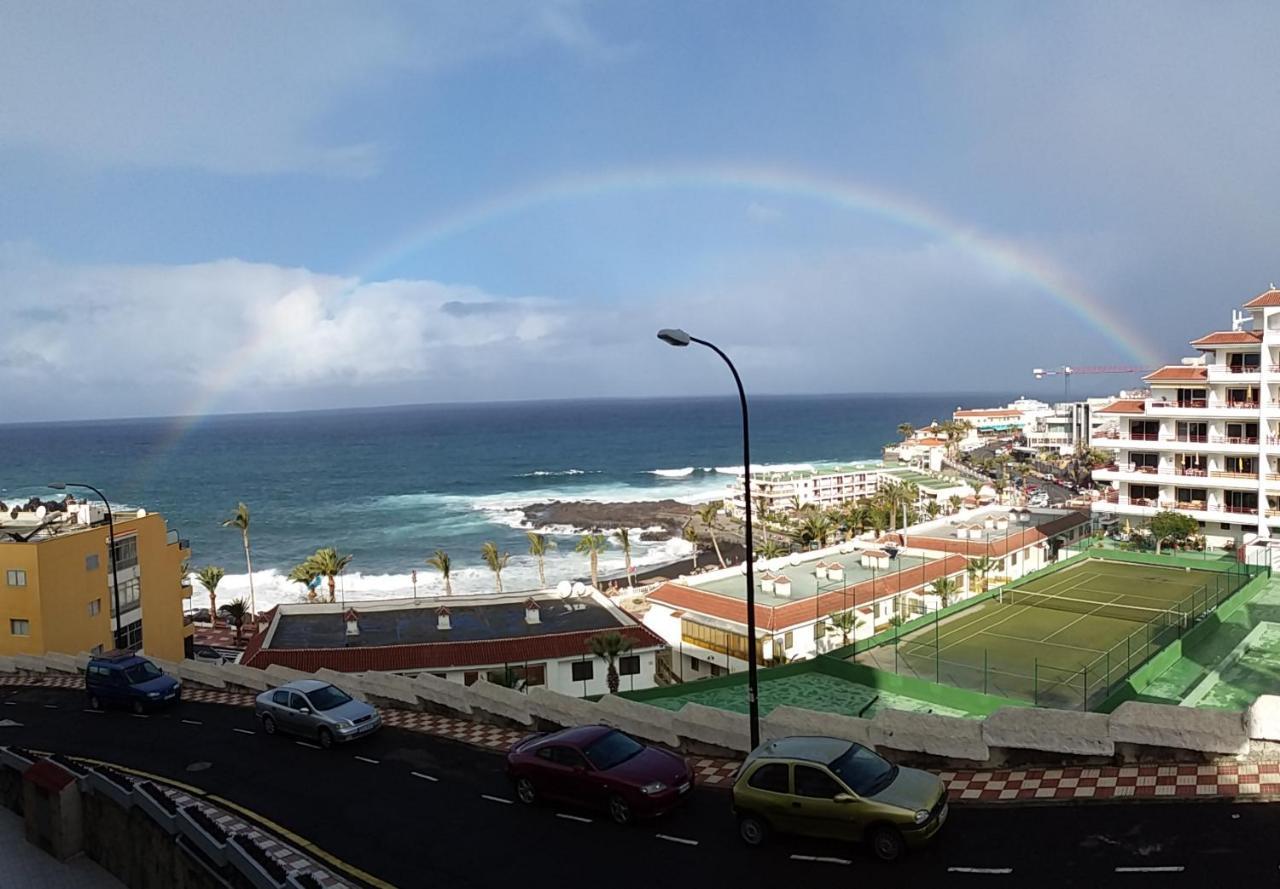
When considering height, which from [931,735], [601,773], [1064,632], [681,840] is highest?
[931,735]

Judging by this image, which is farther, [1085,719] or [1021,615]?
[1021,615]

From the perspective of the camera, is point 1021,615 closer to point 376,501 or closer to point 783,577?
point 783,577

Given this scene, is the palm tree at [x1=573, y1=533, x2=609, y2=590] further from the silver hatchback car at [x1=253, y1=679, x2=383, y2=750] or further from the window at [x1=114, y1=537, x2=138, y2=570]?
the silver hatchback car at [x1=253, y1=679, x2=383, y2=750]

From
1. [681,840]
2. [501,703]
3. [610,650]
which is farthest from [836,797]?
[610,650]

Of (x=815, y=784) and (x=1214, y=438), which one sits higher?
(x=1214, y=438)

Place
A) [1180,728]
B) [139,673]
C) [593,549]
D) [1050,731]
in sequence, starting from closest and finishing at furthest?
[1180,728]
[1050,731]
[139,673]
[593,549]

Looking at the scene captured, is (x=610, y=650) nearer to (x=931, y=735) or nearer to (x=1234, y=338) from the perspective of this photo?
(x=931, y=735)

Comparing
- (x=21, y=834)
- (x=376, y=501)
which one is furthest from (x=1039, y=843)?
(x=376, y=501)
